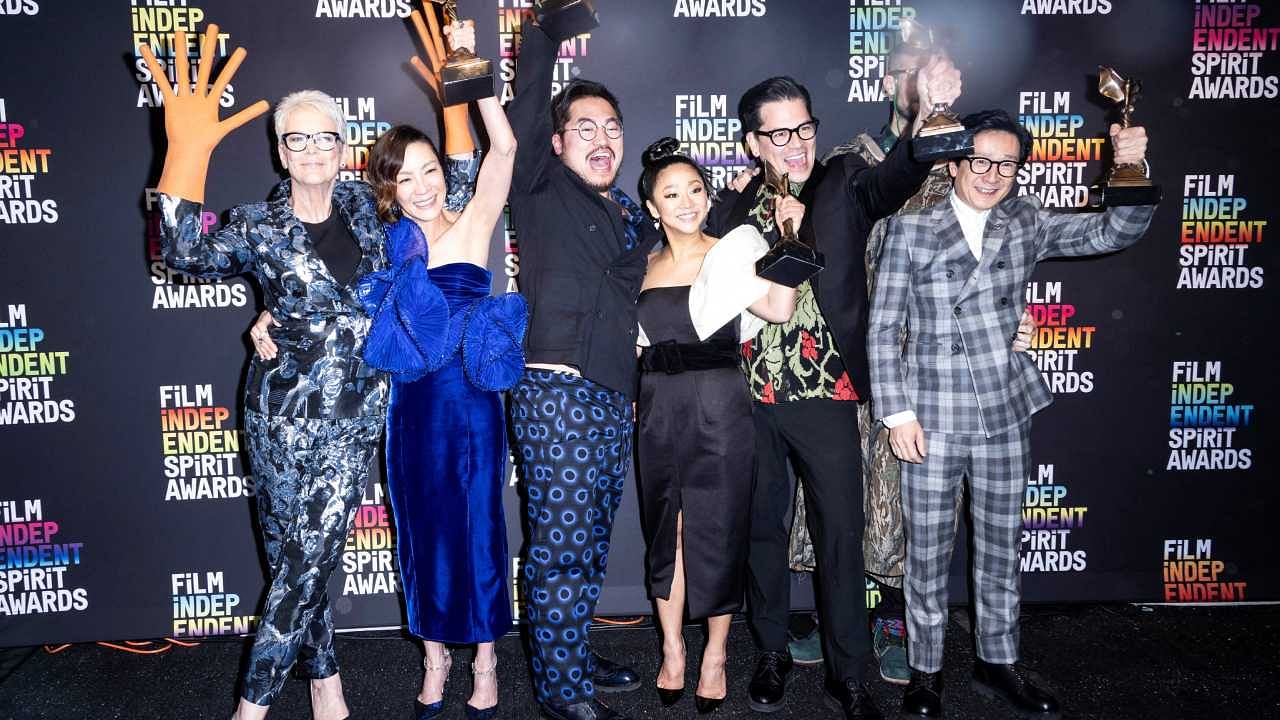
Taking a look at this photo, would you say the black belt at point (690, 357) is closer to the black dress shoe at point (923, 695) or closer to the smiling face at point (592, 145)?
the smiling face at point (592, 145)

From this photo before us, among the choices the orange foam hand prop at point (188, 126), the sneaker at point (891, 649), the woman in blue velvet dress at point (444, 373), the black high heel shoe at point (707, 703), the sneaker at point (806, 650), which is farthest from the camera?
the sneaker at point (806, 650)

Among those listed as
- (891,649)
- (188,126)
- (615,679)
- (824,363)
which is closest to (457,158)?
(188,126)

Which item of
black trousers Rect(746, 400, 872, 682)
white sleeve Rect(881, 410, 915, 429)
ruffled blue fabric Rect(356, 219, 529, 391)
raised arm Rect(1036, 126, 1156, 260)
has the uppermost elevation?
raised arm Rect(1036, 126, 1156, 260)

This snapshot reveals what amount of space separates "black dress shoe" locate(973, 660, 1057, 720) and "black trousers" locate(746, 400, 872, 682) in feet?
1.77

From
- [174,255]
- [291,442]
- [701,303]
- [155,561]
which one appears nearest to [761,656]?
[701,303]

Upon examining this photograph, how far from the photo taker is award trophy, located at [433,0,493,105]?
2.57m

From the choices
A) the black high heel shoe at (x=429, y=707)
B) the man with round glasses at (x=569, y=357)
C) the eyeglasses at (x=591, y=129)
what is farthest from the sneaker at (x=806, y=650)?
the eyeglasses at (x=591, y=129)

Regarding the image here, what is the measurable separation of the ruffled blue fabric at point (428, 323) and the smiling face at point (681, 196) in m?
0.63

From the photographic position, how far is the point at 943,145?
2523mm

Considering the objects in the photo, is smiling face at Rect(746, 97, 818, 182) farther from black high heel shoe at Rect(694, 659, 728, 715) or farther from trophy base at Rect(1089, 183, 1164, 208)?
black high heel shoe at Rect(694, 659, 728, 715)

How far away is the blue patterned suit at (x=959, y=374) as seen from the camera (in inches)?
115

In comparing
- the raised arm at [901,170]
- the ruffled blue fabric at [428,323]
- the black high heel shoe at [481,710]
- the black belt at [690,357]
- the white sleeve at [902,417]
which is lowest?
the black high heel shoe at [481,710]

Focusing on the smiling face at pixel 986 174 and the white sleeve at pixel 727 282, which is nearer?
the white sleeve at pixel 727 282

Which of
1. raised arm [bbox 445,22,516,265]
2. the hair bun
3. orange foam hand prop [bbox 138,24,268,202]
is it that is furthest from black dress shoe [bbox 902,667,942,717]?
orange foam hand prop [bbox 138,24,268,202]
